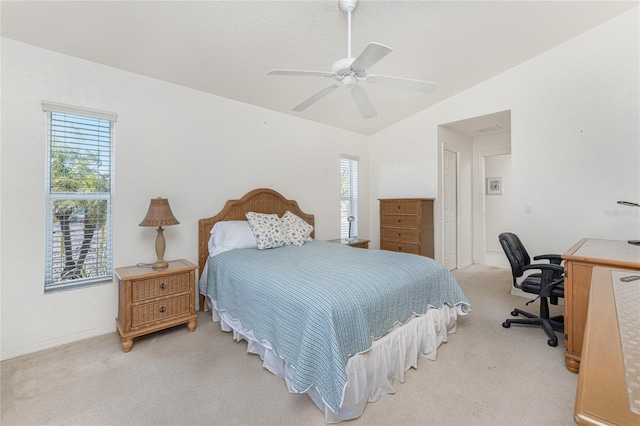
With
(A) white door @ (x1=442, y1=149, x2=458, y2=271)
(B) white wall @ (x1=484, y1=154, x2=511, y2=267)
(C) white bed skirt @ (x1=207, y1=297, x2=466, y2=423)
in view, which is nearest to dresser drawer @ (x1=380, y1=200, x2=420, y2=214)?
(A) white door @ (x1=442, y1=149, x2=458, y2=271)

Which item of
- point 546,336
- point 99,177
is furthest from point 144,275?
point 546,336

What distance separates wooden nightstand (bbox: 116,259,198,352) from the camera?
7.52 ft

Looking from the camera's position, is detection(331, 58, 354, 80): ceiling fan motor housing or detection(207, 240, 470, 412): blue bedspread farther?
detection(331, 58, 354, 80): ceiling fan motor housing

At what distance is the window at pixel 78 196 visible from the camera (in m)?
2.38

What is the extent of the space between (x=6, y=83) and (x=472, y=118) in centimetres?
499

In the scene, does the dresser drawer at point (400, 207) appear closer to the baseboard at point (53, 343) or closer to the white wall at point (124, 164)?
the white wall at point (124, 164)

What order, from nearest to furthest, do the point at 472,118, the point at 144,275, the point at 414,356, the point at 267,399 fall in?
the point at 267,399
the point at 414,356
the point at 144,275
the point at 472,118

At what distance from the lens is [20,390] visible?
1.82 m

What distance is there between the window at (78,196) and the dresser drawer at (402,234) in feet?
11.8

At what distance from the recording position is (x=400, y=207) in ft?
14.1

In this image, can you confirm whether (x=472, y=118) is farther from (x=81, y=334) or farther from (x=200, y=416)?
(x=81, y=334)

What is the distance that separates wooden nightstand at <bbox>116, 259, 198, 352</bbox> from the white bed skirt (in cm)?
42

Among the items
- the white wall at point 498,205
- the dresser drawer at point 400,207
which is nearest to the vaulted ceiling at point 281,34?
the dresser drawer at point 400,207

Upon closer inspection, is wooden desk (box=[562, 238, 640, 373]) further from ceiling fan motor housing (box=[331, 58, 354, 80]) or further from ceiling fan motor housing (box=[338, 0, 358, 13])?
ceiling fan motor housing (box=[338, 0, 358, 13])
